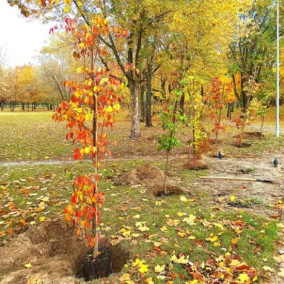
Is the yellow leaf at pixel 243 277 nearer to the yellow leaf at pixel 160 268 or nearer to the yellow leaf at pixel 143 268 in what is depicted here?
the yellow leaf at pixel 160 268

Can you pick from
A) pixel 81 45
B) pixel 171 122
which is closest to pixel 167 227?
pixel 171 122

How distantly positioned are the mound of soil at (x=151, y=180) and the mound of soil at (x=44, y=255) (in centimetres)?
234

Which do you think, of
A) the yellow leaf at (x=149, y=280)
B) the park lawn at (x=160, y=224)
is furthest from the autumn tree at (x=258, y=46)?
the yellow leaf at (x=149, y=280)

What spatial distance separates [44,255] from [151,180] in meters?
3.17

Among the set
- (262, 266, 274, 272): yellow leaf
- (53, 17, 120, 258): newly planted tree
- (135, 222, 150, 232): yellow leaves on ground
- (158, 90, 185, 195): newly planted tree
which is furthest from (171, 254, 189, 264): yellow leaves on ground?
(158, 90, 185, 195): newly planted tree

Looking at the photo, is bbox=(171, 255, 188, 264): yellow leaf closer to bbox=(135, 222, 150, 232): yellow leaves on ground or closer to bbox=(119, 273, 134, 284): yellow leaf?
bbox=(119, 273, 134, 284): yellow leaf

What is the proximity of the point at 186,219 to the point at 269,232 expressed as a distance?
4.23 feet

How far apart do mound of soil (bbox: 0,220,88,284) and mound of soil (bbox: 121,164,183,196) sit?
2.34 metres

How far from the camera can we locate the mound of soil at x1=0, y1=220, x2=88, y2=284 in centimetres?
321

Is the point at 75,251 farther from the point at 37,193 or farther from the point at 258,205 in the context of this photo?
the point at 258,205

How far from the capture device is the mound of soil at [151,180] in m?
6.09

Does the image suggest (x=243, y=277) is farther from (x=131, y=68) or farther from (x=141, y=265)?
(x=131, y=68)

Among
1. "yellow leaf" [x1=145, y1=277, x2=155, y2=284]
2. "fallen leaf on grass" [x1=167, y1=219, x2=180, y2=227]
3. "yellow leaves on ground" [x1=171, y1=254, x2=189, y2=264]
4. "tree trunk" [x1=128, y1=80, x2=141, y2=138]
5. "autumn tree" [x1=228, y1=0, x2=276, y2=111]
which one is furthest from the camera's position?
"autumn tree" [x1=228, y1=0, x2=276, y2=111]

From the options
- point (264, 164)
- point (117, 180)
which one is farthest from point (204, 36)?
point (117, 180)
